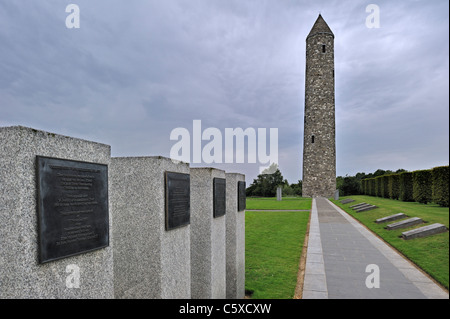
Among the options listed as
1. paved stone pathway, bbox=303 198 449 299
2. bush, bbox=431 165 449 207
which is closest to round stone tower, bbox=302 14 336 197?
paved stone pathway, bbox=303 198 449 299

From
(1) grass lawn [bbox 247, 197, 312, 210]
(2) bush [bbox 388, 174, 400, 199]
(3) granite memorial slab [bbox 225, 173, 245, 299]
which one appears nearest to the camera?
(3) granite memorial slab [bbox 225, 173, 245, 299]

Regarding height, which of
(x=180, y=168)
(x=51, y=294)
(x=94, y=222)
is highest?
(x=180, y=168)

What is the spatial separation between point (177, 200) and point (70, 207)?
4.68 feet

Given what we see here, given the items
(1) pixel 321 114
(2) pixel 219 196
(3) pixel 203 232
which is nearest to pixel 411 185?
(2) pixel 219 196

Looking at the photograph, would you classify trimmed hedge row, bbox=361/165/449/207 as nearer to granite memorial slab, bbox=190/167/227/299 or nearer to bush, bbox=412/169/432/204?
bush, bbox=412/169/432/204

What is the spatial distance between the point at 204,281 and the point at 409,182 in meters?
17.1

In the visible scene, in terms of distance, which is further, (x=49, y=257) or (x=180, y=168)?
(x=180, y=168)

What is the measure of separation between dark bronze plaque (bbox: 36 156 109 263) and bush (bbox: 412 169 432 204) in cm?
1393

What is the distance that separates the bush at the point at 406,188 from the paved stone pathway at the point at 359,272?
953cm

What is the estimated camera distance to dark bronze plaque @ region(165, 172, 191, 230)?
10.9 feet

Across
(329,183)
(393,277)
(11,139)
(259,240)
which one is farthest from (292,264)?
(329,183)

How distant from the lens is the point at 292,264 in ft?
23.7

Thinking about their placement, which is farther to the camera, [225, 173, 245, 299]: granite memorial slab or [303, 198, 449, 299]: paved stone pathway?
[225, 173, 245, 299]: granite memorial slab

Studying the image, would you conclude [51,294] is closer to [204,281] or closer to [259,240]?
[204,281]
